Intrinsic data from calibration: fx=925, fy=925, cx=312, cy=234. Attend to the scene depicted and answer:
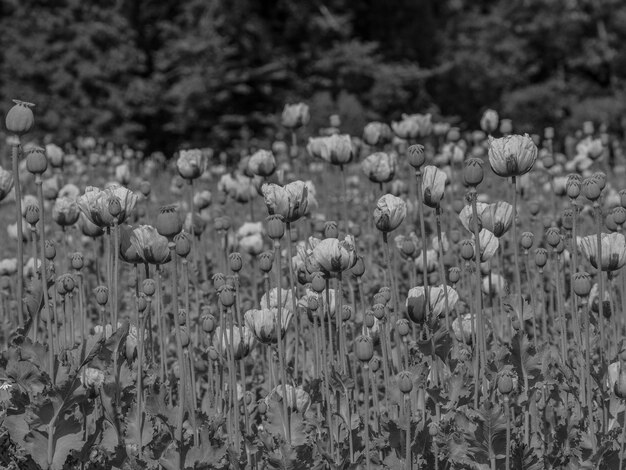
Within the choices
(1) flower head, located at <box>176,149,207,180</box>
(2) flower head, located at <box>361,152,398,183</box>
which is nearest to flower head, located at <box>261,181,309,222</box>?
(2) flower head, located at <box>361,152,398,183</box>

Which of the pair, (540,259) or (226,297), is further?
(540,259)

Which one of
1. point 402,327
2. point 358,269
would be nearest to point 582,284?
point 402,327

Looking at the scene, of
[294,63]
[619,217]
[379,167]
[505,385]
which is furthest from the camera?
[294,63]

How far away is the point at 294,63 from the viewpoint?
18906mm

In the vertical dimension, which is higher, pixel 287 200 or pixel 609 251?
pixel 287 200

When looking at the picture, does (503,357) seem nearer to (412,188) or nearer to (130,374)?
(130,374)

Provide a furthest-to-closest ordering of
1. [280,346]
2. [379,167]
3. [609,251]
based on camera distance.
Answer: [379,167]
[609,251]
[280,346]

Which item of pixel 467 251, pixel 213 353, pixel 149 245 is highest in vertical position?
pixel 149 245

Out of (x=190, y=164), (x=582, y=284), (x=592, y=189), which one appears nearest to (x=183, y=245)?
(x=582, y=284)

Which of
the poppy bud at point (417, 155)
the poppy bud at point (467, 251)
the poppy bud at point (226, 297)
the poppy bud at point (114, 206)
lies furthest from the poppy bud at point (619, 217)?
the poppy bud at point (114, 206)

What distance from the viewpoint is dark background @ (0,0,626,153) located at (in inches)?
631

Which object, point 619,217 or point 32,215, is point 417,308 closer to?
point 619,217

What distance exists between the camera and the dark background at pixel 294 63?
1603 cm

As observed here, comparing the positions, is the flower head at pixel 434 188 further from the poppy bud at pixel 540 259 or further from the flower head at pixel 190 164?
the flower head at pixel 190 164
